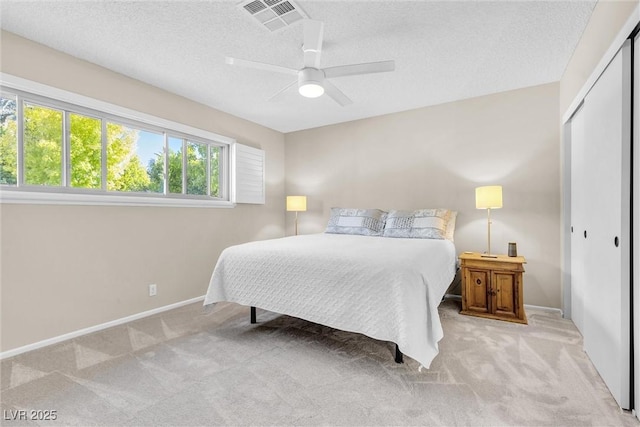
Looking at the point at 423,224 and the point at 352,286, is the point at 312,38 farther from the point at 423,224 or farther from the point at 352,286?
the point at 423,224

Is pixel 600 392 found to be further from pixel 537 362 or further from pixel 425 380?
pixel 425 380

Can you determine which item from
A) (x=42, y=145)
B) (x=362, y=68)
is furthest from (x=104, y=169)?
(x=362, y=68)

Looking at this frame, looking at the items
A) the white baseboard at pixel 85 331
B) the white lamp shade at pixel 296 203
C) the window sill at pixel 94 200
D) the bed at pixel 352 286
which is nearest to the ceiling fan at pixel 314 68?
the bed at pixel 352 286

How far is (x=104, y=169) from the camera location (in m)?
2.85

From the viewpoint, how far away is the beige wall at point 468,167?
10.5ft

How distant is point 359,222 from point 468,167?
4.82 feet

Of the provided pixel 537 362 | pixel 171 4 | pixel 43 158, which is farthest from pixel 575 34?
pixel 43 158

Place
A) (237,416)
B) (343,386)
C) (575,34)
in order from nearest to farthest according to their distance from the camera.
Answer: (237,416)
(343,386)
(575,34)

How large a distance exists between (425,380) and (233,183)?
3245mm

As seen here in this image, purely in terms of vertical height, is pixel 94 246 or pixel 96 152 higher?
pixel 96 152

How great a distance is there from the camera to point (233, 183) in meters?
4.09

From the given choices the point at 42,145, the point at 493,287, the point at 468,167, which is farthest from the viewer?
the point at 468,167

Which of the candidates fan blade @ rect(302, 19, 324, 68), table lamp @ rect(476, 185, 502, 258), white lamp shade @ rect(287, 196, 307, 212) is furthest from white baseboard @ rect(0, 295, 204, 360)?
table lamp @ rect(476, 185, 502, 258)

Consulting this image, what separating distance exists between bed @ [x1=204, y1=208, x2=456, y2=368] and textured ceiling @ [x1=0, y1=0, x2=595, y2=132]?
1.66 metres
